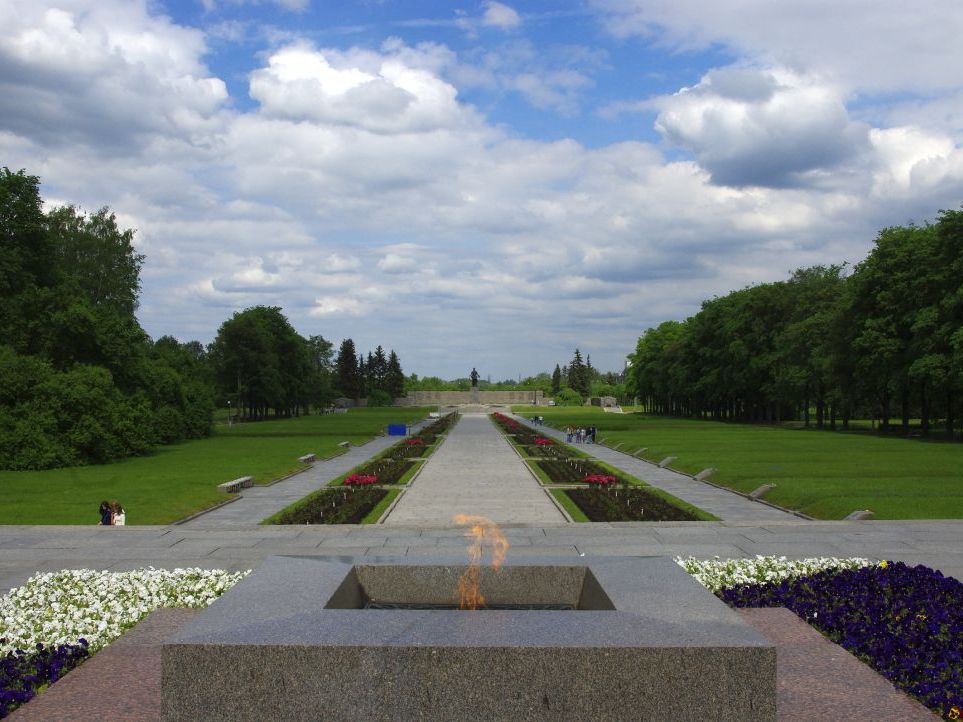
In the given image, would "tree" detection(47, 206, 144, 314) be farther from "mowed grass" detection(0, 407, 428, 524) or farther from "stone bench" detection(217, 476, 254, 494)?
"stone bench" detection(217, 476, 254, 494)

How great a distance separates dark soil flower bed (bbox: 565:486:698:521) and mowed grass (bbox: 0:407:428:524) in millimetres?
10763

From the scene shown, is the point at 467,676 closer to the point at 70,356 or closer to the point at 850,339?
the point at 70,356

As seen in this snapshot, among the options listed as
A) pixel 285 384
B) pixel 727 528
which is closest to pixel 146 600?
pixel 727 528

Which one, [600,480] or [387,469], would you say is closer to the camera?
[600,480]

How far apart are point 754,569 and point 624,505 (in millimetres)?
11082

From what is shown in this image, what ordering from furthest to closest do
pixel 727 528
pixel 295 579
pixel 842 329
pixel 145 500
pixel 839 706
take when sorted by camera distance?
pixel 842 329, pixel 145 500, pixel 727 528, pixel 295 579, pixel 839 706

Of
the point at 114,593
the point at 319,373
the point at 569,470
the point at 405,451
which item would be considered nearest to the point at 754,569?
the point at 114,593

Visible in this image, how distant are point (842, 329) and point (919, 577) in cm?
5091

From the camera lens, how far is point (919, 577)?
35.6ft

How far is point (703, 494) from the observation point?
2630cm

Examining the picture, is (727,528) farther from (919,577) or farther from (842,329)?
(842,329)

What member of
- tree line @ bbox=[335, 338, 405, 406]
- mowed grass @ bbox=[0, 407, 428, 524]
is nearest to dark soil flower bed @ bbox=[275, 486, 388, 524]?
A: mowed grass @ bbox=[0, 407, 428, 524]

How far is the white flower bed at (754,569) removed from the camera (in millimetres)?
11648

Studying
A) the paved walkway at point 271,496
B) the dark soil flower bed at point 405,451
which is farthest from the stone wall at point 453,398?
the paved walkway at point 271,496
